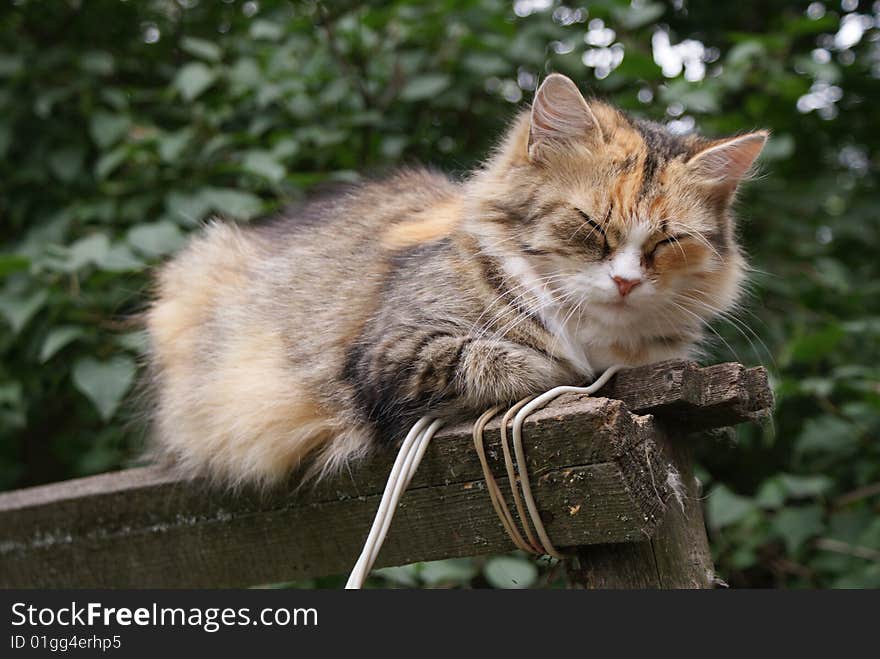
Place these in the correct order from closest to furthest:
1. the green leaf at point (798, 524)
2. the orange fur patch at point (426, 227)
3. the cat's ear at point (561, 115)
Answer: the cat's ear at point (561, 115) → the orange fur patch at point (426, 227) → the green leaf at point (798, 524)

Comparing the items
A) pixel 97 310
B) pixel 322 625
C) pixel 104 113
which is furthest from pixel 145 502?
pixel 104 113

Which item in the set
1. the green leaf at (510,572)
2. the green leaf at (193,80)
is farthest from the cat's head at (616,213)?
the green leaf at (193,80)

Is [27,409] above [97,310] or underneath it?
underneath

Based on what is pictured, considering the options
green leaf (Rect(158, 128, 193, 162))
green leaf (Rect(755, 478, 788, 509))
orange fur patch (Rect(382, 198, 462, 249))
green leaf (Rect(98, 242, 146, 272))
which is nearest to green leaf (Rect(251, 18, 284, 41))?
green leaf (Rect(158, 128, 193, 162))

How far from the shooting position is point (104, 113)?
3002 millimetres

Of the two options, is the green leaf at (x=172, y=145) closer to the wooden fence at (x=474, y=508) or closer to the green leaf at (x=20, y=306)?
the green leaf at (x=20, y=306)

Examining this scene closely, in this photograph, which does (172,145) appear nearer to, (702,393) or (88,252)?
(88,252)

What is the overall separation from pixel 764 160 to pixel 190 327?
6.54 feet

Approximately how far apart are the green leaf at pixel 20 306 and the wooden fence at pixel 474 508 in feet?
2.33

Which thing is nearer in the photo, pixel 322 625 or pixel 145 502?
pixel 322 625

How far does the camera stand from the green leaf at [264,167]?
269 cm

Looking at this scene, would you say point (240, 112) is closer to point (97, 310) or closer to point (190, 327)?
point (97, 310)

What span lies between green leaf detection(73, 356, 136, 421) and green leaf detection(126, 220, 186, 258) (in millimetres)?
340

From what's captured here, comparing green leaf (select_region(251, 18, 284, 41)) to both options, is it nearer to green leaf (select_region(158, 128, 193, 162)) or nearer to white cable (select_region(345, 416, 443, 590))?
green leaf (select_region(158, 128, 193, 162))
